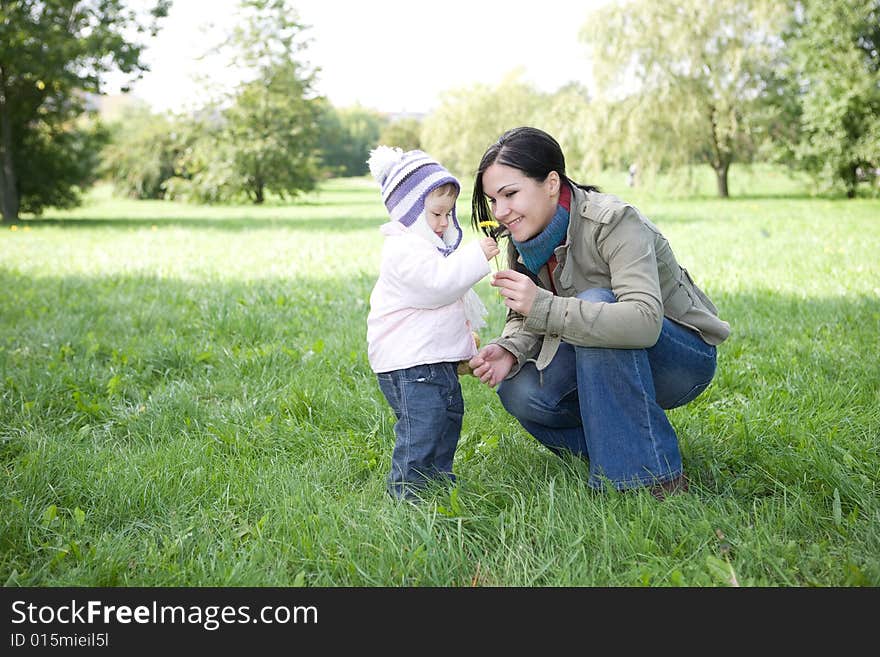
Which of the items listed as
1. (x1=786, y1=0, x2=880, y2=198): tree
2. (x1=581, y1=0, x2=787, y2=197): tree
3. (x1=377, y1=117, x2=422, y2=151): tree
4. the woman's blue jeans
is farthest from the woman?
(x1=377, y1=117, x2=422, y2=151): tree

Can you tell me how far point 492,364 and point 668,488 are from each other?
2.31ft

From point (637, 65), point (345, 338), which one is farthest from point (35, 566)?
point (637, 65)

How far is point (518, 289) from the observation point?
8.41ft

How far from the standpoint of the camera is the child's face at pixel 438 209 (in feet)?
8.84

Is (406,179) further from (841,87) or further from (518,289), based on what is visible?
(841,87)

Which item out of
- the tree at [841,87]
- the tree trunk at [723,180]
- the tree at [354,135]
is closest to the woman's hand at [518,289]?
the tree at [841,87]

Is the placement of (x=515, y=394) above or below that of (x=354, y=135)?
below

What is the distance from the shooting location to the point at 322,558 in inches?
89.9

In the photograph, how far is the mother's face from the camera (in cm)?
264

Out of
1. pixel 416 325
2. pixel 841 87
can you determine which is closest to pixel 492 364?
pixel 416 325
